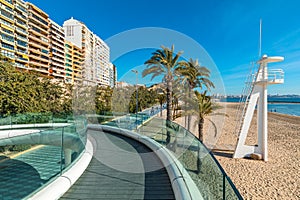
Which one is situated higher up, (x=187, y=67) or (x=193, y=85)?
(x=187, y=67)

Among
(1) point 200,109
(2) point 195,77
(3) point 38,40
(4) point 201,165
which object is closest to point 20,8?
(3) point 38,40

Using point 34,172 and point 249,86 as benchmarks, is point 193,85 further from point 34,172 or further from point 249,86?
point 34,172

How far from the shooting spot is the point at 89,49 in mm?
85125

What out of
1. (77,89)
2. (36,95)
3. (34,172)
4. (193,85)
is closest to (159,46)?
(193,85)

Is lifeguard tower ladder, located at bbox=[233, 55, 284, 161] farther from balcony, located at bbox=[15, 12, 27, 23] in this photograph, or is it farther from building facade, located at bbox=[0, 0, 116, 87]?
balcony, located at bbox=[15, 12, 27, 23]

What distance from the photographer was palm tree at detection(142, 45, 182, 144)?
14.2 metres

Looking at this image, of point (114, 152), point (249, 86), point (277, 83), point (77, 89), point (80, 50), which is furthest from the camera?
point (80, 50)

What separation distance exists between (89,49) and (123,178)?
90.1 m

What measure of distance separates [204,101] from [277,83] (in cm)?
508

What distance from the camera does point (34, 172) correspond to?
3.60 metres

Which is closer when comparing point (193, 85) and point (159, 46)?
point (159, 46)

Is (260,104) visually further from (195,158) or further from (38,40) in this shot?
(38,40)

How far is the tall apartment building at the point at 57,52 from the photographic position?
204 feet

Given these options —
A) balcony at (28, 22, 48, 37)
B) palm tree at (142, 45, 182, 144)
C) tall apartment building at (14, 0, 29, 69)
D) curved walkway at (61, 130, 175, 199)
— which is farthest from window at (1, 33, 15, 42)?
curved walkway at (61, 130, 175, 199)
